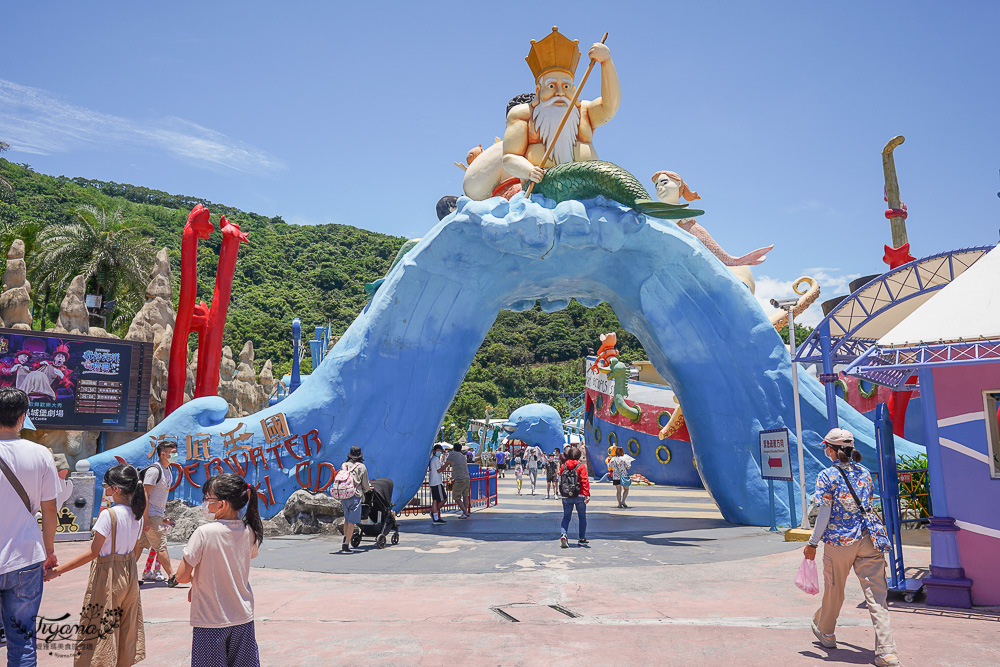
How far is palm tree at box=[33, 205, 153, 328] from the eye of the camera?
82.3ft

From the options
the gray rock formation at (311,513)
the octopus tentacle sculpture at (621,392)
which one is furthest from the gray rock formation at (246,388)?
the gray rock formation at (311,513)

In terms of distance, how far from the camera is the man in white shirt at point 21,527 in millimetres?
3617

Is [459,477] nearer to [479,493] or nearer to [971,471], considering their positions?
[479,493]

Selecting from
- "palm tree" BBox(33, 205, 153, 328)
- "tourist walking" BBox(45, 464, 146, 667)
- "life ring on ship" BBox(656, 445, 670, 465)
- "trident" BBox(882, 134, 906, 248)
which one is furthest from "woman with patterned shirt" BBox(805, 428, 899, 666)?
"palm tree" BBox(33, 205, 153, 328)

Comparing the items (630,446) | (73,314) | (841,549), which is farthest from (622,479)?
(73,314)

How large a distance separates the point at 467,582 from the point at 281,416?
5.67m

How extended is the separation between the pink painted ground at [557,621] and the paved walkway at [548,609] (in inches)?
0.7

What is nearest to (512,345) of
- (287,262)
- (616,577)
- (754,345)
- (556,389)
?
(556,389)

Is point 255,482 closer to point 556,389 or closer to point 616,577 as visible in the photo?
point 616,577

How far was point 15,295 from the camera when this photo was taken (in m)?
17.5

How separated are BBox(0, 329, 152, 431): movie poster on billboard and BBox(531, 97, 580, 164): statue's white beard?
10104 millimetres

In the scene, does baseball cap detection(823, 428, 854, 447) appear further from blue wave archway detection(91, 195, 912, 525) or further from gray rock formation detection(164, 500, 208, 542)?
gray rock formation detection(164, 500, 208, 542)

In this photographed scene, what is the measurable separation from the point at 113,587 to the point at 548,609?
3.40 meters

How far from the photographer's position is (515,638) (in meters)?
5.01
